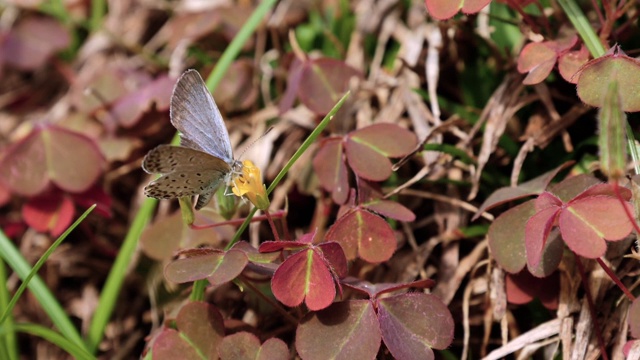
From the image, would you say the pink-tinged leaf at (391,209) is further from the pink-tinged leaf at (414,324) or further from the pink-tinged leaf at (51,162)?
the pink-tinged leaf at (51,162)

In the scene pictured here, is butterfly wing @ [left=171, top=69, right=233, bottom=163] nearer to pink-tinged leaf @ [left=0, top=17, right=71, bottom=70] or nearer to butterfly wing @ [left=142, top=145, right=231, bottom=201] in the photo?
butterfly wing @ [left=142, top=145, right=231, bottom=201]

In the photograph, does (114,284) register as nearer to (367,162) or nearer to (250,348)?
(250,348)

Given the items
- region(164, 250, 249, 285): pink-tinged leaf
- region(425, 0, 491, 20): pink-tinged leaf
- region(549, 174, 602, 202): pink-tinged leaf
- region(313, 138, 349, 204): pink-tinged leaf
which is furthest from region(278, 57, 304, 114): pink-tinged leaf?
region(549, 174, 602, 202): pink-tinged leaf

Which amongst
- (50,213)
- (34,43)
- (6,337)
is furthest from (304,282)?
(34,43)

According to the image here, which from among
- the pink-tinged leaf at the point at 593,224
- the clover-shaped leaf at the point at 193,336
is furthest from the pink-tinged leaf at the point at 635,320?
the clover-shaped leaf at the point at 193,336

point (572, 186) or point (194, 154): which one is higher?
point (194, 154)

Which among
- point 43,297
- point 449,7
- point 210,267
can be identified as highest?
point 449,7

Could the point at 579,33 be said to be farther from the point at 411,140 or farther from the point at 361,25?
the point at 361,25

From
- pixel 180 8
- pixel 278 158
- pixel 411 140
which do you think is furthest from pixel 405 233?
pixel 180 8
